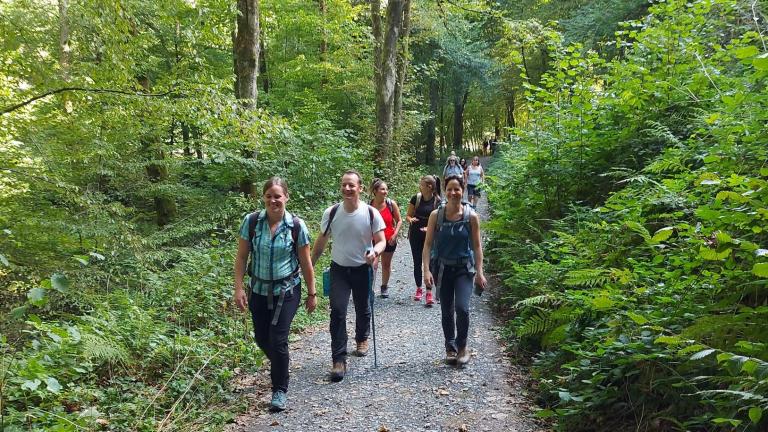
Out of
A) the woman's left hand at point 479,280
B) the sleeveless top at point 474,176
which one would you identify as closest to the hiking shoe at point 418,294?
the woman's left hand at point 479,280

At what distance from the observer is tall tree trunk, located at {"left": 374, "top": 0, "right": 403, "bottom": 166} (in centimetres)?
1451

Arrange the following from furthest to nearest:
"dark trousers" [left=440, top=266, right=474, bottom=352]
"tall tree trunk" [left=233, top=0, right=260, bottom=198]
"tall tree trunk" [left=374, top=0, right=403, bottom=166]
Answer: "tall tree trunk" [left=374, top=0, right=403, bottom=166] < "tall tree trunk" [left=233, top=0, right=260, bottom=198] < "dark trousers" [left=440, top=266, right=474, bottom=352]

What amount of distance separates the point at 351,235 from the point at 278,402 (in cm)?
201

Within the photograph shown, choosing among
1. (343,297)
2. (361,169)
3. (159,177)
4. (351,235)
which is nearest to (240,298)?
(343,297)

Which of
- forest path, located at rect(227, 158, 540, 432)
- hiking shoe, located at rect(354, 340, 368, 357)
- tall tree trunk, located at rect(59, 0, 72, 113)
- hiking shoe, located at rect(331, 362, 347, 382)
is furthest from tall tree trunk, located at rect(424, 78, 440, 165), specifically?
hiking shoe, located at rect(331, 362, 347, 382)

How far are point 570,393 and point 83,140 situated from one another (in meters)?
8.90

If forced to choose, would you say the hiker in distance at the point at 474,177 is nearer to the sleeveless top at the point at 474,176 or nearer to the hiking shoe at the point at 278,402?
the sleeveless top at the point at 474,176

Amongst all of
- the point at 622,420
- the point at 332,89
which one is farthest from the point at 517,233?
the point at 332,89

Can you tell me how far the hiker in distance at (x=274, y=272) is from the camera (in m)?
4.77

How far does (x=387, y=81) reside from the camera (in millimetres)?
14945

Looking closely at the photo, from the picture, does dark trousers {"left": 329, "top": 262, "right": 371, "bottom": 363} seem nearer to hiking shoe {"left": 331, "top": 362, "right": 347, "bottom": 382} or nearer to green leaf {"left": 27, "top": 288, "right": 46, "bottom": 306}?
hiking shoe {"left": 331, "top": 362, "right": 347, "bottom": 382}

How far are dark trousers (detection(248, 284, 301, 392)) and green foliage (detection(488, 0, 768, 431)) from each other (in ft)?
8.59

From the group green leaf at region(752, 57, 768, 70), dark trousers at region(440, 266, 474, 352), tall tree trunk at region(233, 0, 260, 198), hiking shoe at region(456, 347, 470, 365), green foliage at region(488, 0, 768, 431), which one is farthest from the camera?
tall tree trunk at region(233, 0, 260, 198)

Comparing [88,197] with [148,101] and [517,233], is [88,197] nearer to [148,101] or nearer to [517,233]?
[148,101]
